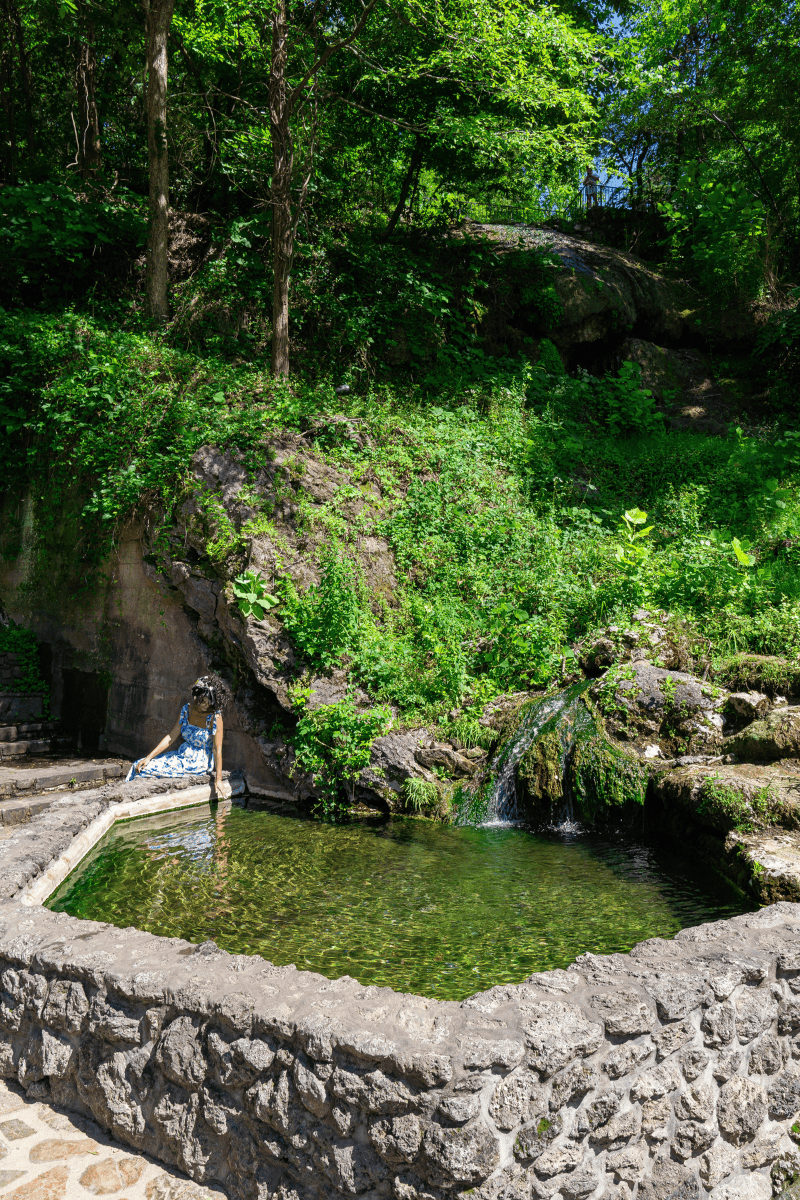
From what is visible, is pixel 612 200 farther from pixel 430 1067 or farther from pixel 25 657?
pixel 430 1067

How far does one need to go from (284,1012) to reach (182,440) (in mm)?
7920

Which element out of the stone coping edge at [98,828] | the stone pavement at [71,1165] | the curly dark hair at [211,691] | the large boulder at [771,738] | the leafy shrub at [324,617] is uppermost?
the leafy shrub at [324,617]

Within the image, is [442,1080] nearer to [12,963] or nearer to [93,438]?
[12,963]

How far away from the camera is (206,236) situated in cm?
1465

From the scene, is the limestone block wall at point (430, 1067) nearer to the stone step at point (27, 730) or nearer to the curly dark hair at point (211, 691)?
the curly dark hair at point (211, 691)

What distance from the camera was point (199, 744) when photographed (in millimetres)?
7840

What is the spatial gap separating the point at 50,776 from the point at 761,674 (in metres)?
7.47

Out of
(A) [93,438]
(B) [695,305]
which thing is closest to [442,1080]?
(A) [93,438]

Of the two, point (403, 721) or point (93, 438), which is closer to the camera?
point (403, 721)

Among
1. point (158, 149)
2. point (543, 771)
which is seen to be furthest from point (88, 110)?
point (543, 771)

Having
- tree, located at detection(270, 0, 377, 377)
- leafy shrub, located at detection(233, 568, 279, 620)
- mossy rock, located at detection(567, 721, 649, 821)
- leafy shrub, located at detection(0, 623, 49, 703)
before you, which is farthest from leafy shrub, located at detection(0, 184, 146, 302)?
mossy rock, located at detection(567, 721, 649, 821)

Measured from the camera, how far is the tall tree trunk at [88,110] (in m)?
13.5

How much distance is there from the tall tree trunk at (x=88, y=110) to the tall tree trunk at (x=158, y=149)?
2.71 m

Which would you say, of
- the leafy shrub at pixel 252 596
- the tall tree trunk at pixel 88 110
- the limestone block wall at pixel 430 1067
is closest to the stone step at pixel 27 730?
the leafy shrub at pixel 252 596
